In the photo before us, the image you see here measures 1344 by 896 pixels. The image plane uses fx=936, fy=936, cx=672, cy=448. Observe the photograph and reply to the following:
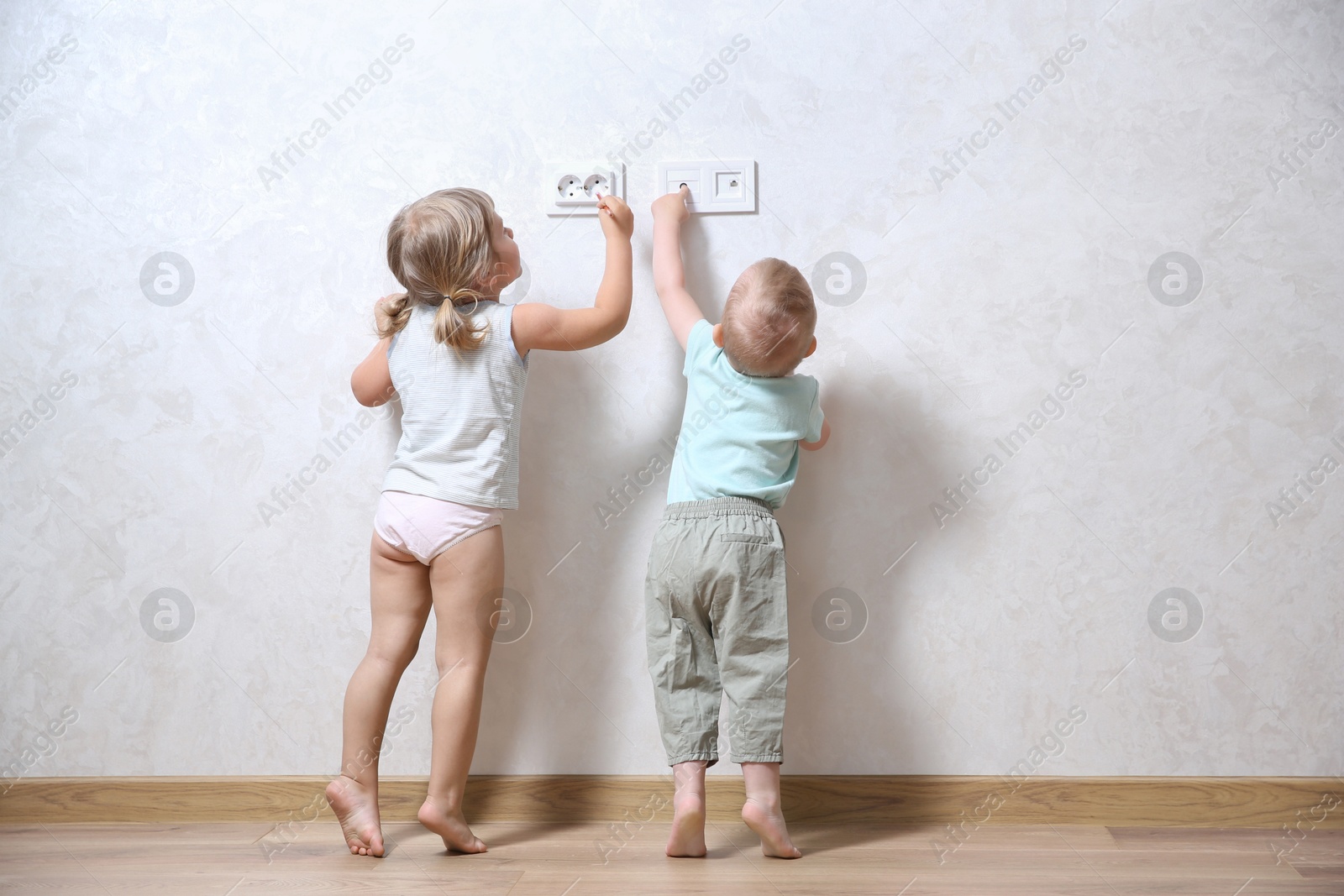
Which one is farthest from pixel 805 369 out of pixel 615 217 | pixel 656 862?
pixel 656 862

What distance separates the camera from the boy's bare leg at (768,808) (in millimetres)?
1371

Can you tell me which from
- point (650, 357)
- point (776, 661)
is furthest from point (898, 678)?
point (650, 357)

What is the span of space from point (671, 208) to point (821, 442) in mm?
457

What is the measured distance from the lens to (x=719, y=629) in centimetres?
144

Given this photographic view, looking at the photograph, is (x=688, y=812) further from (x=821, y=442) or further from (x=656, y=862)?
(x=821, y=442)

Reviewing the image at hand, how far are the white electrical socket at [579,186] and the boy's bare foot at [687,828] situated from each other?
96 centimetres

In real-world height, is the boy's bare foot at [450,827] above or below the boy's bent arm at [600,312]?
below

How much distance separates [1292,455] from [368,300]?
62.3 inches

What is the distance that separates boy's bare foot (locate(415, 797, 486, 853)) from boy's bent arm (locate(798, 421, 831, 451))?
0.79m

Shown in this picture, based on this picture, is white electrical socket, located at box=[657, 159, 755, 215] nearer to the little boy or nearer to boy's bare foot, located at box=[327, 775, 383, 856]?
the little boy

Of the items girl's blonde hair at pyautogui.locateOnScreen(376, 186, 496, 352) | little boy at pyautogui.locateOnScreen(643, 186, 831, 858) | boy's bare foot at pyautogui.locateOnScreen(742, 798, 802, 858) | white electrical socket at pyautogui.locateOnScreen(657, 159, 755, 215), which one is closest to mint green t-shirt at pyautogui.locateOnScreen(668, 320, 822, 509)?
little boy at pyautogui.locateOnScreen(643, 186, 831, 858)

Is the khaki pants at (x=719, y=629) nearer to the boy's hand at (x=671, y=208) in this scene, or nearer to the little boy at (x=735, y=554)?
the little boy at (x=735, y=554)

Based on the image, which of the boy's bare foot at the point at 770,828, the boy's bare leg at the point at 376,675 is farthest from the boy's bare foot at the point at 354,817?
the boy's bare foot at the point at 770,828

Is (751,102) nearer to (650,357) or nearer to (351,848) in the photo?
(650,357)
